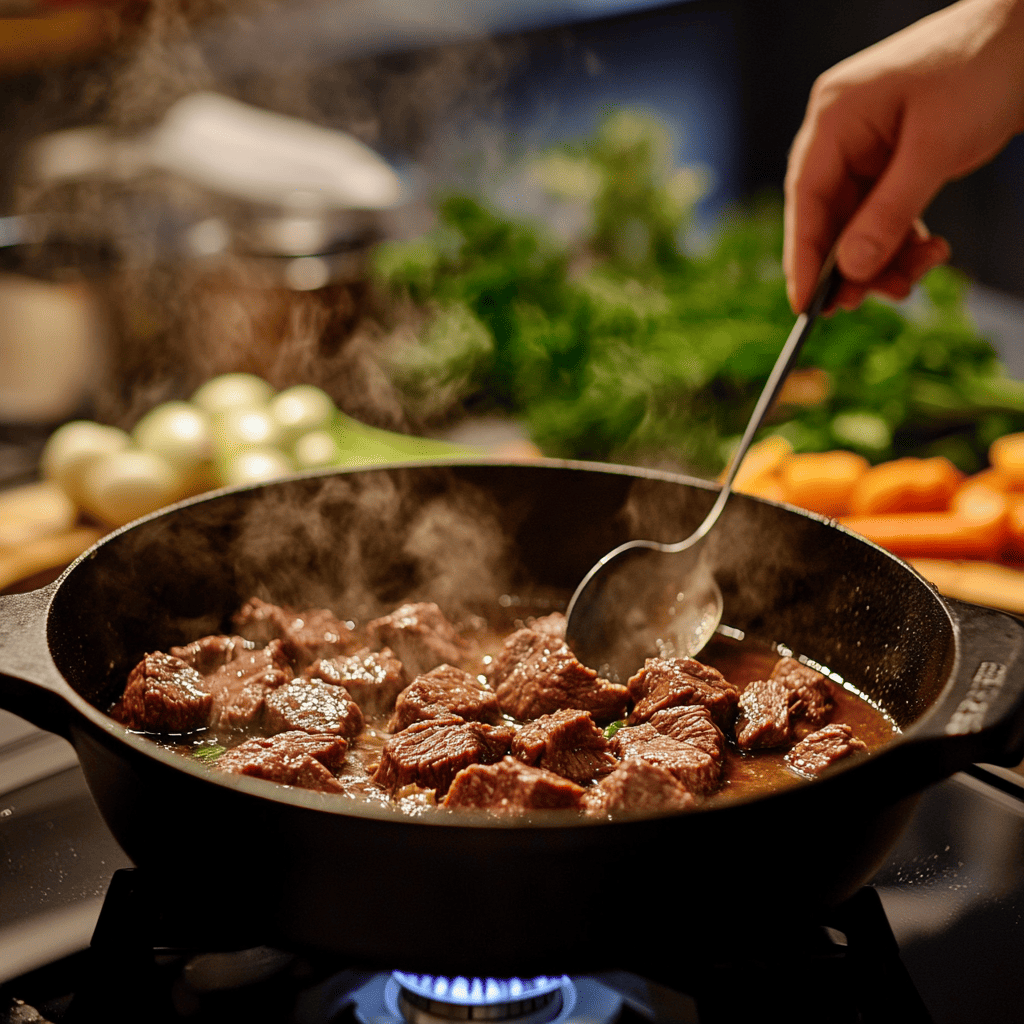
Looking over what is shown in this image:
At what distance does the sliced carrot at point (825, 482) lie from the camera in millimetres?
3367

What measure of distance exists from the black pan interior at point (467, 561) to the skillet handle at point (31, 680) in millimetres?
349

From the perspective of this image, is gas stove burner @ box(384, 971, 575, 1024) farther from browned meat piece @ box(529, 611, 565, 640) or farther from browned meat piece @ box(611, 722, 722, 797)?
browned meat piece @ box(529, 611, 565, 640)

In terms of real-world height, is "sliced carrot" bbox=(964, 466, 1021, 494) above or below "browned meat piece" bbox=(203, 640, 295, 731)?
below

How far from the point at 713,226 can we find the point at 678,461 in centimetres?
233

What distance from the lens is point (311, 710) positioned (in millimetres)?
1952

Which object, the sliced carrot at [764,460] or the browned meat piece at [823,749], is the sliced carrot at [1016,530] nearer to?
the sliced carrot at [764,460]

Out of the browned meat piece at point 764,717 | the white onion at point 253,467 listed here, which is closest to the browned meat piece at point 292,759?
the browned meat piece at point 764,717

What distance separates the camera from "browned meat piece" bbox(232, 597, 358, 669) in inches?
89.5

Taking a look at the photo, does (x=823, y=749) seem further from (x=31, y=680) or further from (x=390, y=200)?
(x=390, y=200)

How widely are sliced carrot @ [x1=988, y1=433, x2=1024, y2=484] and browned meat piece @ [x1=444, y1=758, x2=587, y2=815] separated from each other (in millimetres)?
2370

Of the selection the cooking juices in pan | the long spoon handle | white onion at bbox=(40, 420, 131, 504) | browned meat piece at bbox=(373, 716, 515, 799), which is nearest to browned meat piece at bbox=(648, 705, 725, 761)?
the cooking juices in pan

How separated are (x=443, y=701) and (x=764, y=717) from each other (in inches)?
25.3

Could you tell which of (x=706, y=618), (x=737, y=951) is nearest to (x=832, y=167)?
(x=706, y=618)

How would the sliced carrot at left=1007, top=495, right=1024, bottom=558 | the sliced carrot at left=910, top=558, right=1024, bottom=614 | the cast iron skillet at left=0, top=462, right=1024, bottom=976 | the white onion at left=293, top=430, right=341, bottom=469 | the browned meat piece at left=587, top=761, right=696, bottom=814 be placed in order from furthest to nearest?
the white onion at left=293, top=430, right=341, bottom=469 → the sliced carrot at left=1007, top=495, right=1024, bottom=558 → the sliced carrot at left=910, top=558, right=1024, bottom=614 → the browned meat piece at left=587, top=761, right=696, bottom=814 → the cast iron skillet at left=0, top=462, right=1024, bottom=976
